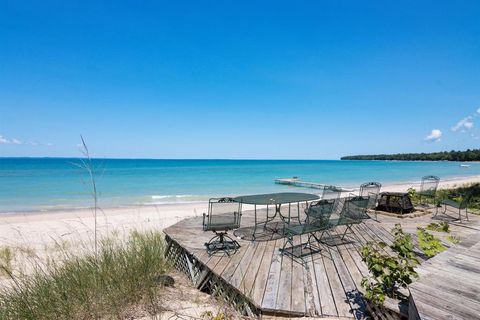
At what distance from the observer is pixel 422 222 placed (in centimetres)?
597

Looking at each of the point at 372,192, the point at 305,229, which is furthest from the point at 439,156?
the point at 305,229

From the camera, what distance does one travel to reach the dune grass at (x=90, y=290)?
2.30m

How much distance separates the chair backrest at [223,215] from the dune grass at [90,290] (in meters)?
1.05

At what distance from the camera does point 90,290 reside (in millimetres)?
2605

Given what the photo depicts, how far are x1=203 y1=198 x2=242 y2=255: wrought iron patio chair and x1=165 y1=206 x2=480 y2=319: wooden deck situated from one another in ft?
0.55

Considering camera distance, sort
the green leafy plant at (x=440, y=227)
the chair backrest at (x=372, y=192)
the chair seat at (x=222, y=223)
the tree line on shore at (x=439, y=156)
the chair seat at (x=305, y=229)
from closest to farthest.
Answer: the chair seat at (x=305, y=229) < the chair seat at (x=222, y=223) < the green leafy plant at (x=440, y=227) < the chair backrest at (x=372, y=192) < the tree line on shore at (x=439, y=156)

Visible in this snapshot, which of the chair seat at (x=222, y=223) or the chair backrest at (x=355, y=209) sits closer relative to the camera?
the chair seat at (x=222, y=223)

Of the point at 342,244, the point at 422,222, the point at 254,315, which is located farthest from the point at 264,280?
the point at 422,222

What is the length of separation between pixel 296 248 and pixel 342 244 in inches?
33.0

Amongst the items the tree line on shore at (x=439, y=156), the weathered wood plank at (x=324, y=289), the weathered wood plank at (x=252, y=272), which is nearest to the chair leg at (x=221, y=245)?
the weathered wood plank at (x=252, y=272)

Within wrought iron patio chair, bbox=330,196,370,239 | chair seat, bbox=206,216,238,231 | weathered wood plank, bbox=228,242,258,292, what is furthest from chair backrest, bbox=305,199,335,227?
chair seat, bbox=206,216,238,231

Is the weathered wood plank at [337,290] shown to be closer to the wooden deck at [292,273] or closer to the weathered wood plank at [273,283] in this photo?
the wooden deck at [292,273]

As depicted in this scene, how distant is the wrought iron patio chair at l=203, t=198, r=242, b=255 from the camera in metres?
3.98

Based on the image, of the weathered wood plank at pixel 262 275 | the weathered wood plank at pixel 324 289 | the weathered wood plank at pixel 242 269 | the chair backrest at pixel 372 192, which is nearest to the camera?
the weathered wood plank at pixel 324 289
